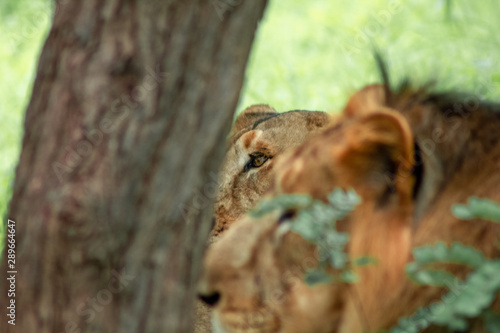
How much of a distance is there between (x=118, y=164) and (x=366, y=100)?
1161mm

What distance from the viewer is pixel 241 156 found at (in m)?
5.01

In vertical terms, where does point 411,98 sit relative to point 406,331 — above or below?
above

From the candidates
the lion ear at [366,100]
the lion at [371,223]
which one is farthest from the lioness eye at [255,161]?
the lion at [371,223]

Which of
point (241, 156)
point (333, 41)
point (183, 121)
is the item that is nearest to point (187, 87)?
point (183, 121)

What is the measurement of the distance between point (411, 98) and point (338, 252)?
0.82 metres

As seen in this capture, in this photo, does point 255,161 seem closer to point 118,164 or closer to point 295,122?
point 295,122

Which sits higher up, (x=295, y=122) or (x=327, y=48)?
(x=327, y=48)

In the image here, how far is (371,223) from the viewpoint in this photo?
2.52 metres

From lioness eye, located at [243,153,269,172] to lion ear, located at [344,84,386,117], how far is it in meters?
2.05

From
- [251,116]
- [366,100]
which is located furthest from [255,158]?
[366,100]

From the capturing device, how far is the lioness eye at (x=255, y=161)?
4945 millimetres

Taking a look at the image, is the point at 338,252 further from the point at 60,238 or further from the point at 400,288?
the point at 60,238

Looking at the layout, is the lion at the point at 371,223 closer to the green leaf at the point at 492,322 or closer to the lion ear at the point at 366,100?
the lion ear at the point at 366,100

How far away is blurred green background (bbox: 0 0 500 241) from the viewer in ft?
25.2
